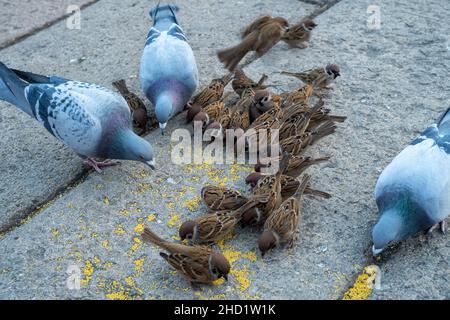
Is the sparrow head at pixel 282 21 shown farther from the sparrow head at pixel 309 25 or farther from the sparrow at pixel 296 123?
the sparrow at pixel 296 123

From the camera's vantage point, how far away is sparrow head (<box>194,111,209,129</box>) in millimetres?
4594

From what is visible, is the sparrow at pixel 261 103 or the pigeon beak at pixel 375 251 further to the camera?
the sparrow at pixel 261 103

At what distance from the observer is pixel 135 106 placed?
4773mm

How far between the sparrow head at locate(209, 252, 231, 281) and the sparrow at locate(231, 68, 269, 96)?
190 cm

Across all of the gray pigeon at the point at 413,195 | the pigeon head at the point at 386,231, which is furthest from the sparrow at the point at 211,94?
the pigeon head at the point at 386,231

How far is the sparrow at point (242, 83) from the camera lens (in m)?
4.91

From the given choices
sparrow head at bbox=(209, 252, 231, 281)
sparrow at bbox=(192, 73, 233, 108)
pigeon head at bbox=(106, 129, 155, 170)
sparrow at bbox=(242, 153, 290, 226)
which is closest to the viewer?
sparrow head at bbox=(209, 252, 231, 281)

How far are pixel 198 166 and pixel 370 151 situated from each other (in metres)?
1.25

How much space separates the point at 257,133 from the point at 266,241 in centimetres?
106

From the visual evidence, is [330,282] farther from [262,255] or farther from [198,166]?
[198,166]

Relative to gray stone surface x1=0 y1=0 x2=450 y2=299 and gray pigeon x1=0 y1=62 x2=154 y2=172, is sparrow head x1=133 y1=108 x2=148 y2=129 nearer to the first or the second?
gray stone surface x1=0 y1=0 x2=450 y2=299

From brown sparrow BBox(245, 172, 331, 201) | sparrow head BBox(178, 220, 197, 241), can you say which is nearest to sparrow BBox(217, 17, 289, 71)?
brown sparrow BBox(245, 172, 331, 201)
